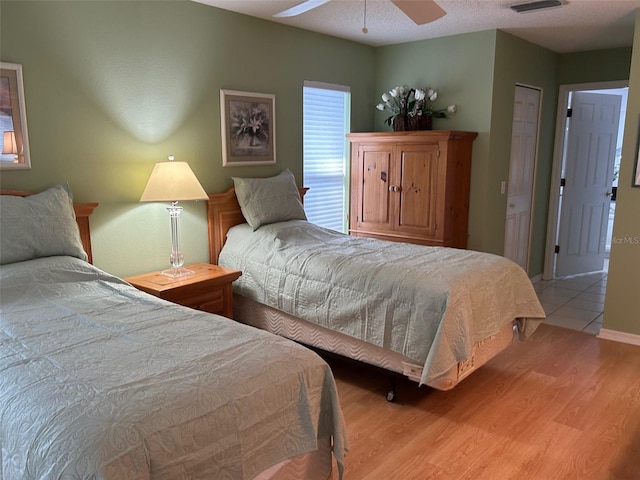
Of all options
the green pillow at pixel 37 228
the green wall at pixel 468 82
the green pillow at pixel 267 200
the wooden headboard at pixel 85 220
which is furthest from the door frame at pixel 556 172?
the green pillow at pixel 37 228

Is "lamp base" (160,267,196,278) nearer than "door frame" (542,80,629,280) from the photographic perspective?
Yes

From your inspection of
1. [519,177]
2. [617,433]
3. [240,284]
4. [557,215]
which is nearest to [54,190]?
[240,284]

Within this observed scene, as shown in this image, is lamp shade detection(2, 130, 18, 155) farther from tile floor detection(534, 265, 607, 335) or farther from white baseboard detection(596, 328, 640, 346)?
white baseboard detection(596, 328, 640, 346)

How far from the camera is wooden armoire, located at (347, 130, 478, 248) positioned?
169 inches

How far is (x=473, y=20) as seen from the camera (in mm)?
3990

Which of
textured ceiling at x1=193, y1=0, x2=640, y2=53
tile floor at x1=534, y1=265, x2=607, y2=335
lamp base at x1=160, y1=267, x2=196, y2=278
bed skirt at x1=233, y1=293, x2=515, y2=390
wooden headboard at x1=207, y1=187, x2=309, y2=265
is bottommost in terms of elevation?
tile floor at x1=534, y1=265, x2=607, y2=335

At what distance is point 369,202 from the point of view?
15.7 feet

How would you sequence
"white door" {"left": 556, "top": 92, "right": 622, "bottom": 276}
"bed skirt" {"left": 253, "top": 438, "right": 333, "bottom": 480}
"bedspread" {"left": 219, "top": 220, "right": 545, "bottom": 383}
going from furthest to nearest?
1. "white door" {"left": 556, "top": 92, "right": 622, "bottom": 276}
2. "bedspread" {"left": 219, "top": 220, "right": 545, "bottom": 383}
3. "bed skirt" {"left": 253, "top": 438, "right": 333, "bottom": 480}

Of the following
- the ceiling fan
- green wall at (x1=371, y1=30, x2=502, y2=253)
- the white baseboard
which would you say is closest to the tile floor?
the white baseboard

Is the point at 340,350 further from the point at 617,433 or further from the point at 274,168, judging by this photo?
the point at 274,168

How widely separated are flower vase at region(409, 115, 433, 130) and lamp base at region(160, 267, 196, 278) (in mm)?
2421

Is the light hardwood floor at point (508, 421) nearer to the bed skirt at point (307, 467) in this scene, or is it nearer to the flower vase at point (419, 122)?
the bed skirt at point (307, 467)

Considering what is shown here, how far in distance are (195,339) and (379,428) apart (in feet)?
4.18

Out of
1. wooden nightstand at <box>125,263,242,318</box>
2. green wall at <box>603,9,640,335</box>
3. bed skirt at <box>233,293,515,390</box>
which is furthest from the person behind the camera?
green wall at <box>603,9,640,335</box>
